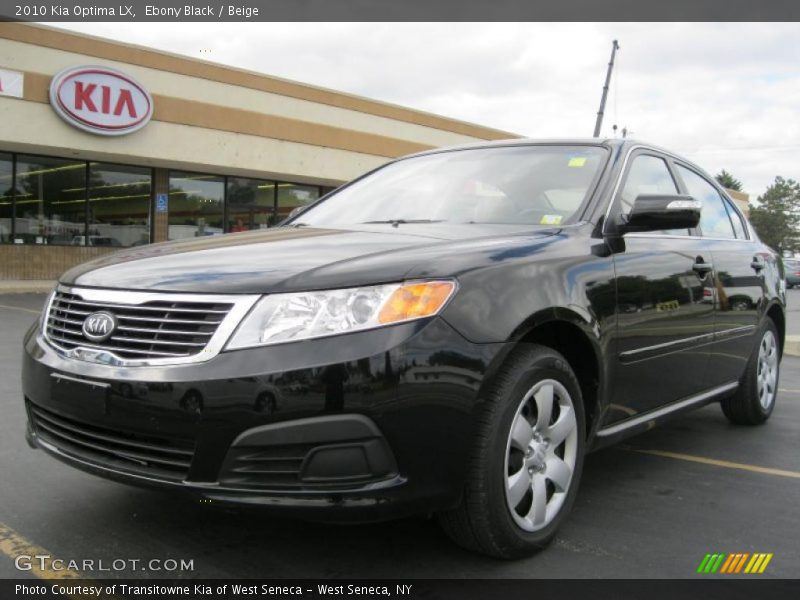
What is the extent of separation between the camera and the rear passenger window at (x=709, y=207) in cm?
444

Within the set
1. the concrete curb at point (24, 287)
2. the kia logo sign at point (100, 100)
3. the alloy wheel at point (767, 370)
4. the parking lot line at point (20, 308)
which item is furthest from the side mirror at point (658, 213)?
the kia logo sign at point (100, 100)

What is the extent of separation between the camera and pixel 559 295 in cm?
286

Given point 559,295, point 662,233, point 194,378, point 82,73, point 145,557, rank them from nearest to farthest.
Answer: point 194,378 → point 145,557 → point 559,295 → point 662,233 → point 82,73

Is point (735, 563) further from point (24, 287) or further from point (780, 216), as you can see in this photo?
point (780, 216)

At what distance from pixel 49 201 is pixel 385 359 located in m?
18.0

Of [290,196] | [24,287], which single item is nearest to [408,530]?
[24,287]

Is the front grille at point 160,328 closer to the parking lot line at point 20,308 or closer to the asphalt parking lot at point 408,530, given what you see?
the asphalt parking lot at point 408,530

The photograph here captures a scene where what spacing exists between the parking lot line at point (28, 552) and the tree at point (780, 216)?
278 feet

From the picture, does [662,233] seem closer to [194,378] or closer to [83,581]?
[194,378]

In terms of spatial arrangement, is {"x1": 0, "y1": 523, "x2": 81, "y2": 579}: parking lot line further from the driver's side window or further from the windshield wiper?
the driver's side window

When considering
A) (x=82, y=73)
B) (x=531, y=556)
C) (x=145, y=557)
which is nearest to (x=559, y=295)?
(x=531, y=556)

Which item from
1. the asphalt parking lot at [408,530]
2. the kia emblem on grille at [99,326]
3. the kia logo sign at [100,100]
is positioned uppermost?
the kia logo sign at [100,100]

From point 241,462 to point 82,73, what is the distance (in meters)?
17.1

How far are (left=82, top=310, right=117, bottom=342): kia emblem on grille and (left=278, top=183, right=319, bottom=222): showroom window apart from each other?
20302 millimetres
